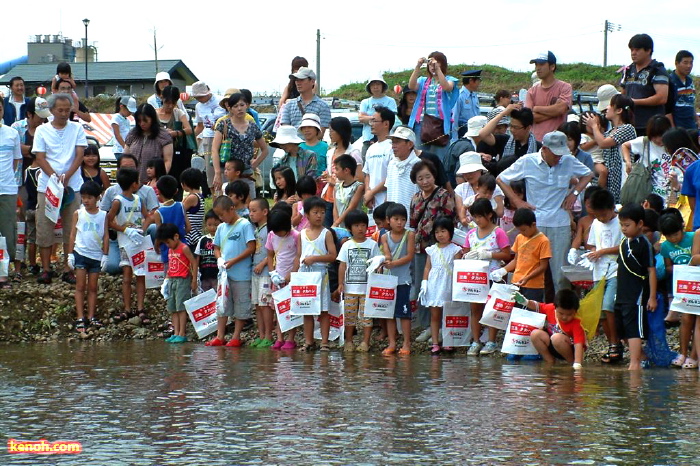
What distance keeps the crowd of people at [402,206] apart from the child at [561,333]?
2cm

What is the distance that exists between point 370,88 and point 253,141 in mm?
2353

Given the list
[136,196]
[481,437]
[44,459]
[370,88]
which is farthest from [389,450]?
[370,88]

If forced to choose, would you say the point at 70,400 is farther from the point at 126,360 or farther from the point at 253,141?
the point at 253,141

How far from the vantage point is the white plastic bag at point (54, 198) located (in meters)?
14.0

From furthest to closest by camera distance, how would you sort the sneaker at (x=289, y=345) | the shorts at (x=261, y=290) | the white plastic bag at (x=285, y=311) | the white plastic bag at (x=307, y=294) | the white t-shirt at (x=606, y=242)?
1. the shorts at (x=261, y=290)
2. the sneaker at (x=289, y=345)
3. the white plastic bag at (x=285, y=311)
4. the white plastic bag at (x=307, y=294)
5. the white t-shirt at (x=606, y=242)

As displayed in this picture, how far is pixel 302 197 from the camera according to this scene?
1280cm

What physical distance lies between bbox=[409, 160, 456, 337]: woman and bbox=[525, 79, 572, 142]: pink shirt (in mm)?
1835

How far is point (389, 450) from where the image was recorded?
6.57 m

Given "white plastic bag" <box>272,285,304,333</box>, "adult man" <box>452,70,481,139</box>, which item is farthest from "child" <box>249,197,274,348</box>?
Answer: "adult man" <box>452,70,481,139</box>

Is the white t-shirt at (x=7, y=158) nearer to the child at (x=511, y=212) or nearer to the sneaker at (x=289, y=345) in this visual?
the sneaker at (x=289, y=345)

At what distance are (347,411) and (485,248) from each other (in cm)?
393

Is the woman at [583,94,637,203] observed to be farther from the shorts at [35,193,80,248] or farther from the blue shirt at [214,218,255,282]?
the shorts at [35,193,80,248]

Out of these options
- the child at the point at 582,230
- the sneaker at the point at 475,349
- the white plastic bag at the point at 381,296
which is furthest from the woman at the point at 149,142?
the child at the point at 582,230

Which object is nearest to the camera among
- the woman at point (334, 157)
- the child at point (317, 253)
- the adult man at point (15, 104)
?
the child at point (317, 253)
